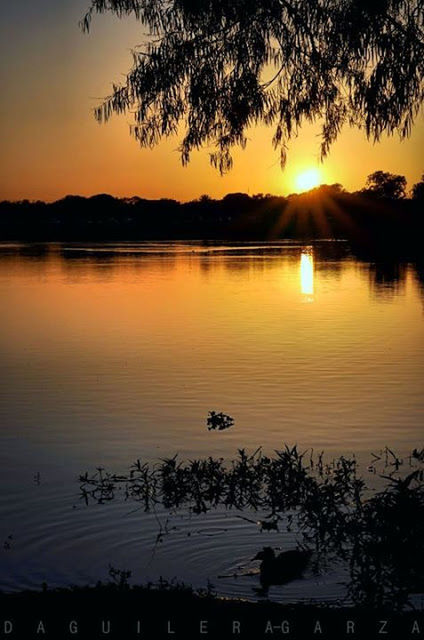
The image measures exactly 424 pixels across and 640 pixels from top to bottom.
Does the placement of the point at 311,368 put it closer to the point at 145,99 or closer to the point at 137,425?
the point at 137,425

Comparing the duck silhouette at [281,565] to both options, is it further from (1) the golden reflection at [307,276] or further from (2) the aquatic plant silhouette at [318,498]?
(1) the golden reflection at [307,276]

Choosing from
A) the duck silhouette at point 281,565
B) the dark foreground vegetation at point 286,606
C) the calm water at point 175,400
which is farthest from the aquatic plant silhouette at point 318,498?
the calm water at point 175,400

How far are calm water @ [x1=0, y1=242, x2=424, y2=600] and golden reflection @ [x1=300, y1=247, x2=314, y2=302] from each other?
4.10 ft

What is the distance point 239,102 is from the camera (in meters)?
7.52

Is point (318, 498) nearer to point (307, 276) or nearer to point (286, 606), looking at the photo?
point (286, 606)

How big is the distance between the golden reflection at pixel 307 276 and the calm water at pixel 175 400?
1.25 m

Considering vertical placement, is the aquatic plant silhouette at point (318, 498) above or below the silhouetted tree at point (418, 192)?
below

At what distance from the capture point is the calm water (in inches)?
301

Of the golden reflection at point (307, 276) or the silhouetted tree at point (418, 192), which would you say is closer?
→ the silhouetted tree at point (418, 192)

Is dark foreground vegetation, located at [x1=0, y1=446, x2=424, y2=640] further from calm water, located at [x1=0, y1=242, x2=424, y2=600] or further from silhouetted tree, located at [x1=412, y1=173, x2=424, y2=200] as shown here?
silhouetted tree, located at [x1=412, y1=173, x2=424, y2=200]

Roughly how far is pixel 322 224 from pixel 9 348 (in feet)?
360

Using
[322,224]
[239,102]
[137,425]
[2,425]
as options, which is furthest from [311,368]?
[322,224]

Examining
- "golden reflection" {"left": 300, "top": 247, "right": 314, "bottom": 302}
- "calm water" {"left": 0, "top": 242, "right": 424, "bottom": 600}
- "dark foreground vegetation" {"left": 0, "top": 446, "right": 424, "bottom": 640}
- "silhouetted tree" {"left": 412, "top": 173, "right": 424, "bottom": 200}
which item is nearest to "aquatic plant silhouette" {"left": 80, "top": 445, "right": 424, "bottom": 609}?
"dark foreground vegetation" {"left": 0, "top": 446, "right": 424, "bottom": 640}

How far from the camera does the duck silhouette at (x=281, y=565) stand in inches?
268
